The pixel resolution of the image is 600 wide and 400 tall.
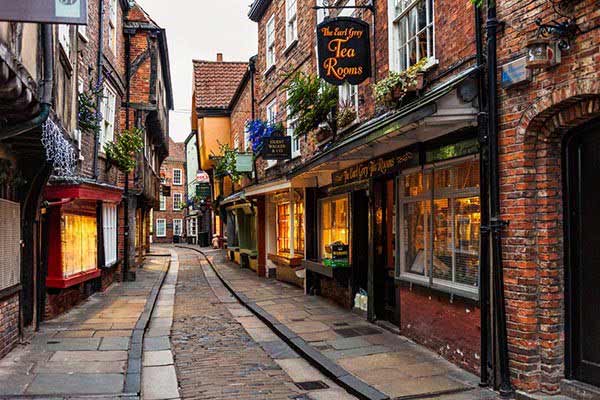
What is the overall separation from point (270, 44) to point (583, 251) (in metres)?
14.5

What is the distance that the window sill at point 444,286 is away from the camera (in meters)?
6.75

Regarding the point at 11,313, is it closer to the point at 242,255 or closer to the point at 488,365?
the point at 488,365

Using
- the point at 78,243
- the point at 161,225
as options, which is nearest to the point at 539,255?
the point at 78,243

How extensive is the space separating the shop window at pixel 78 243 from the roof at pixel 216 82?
16.1 metres

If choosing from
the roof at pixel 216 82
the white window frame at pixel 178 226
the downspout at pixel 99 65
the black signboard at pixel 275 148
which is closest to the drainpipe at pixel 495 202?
the black signboard at pixel 275 148

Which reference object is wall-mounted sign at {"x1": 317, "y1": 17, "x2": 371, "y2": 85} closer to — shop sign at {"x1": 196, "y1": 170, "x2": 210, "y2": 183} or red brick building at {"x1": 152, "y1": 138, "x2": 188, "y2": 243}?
shop sign at {"x1": 196, "y1": 170, "x2": 210, "y2": 183}

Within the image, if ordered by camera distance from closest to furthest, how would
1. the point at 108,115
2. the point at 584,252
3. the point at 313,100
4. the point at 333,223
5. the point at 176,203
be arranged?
the point at 584,252
the point at 313,100
the point at 333,223
the point at 108,115
the point at 176,203

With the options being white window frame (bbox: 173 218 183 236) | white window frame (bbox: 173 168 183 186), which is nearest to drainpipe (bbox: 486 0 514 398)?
white window frame (bbox: 173 218 183 236)

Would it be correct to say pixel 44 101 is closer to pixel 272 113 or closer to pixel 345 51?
pixel 345 51

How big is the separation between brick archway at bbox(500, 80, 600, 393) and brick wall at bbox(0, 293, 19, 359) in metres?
6.26

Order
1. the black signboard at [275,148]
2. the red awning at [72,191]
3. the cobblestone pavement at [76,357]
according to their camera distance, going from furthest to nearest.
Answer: the black signboard at [275,148], the red awning at [72,191], the cobblestone pavement at [76,357]

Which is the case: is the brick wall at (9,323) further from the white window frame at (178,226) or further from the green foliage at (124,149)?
the white window frame at (178,226)

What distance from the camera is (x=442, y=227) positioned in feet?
25.3

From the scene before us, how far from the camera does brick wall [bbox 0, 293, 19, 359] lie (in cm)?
763
